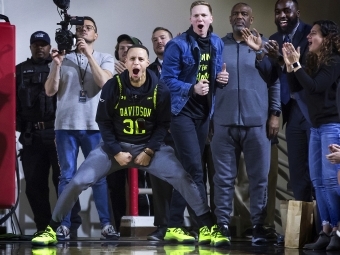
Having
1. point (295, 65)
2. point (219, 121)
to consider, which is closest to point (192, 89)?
point (219, 121)

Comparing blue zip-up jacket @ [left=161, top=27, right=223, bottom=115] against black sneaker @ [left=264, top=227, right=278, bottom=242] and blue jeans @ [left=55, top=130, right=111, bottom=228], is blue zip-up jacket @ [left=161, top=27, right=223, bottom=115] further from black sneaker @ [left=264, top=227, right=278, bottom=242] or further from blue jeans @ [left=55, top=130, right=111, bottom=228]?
black sneaker @ [left=264, top=227, right=278, bottom=242]

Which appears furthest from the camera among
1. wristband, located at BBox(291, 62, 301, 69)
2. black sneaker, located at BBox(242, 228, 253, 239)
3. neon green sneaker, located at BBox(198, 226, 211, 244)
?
black sneaker, located at BBox(242, 228, 253, 239)

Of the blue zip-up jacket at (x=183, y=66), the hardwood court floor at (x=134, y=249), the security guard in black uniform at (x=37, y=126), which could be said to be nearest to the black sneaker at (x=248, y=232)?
the hardwood court floor at (x=134, y=249)

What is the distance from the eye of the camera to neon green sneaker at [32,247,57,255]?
4.34 m

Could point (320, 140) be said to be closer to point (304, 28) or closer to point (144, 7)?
point (304, 28)

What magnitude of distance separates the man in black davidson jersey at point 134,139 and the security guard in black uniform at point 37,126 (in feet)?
4.01

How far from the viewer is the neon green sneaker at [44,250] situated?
4.34 meters

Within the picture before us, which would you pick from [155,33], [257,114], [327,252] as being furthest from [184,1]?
[327,252]

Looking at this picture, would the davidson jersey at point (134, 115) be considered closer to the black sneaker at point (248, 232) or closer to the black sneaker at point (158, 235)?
the black sneaker at point (158, 235)

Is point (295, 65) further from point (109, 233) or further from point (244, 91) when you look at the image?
point (109, 233)

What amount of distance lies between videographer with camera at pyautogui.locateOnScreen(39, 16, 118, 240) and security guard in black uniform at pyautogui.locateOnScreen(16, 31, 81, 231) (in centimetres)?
43

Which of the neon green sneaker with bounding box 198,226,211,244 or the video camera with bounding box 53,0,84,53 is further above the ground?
the video camera with bounding box 53,0,84,53

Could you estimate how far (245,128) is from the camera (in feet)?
16.9

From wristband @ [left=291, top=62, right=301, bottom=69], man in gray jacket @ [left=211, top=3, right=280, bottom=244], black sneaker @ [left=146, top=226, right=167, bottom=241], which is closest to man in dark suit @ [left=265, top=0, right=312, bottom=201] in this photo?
man in gray jacket @ [left=211, top=3, right=280, bottom=244]
